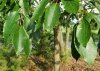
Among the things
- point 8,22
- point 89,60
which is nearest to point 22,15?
point 8,22

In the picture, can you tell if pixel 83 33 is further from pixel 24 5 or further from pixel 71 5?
pixel 24 5

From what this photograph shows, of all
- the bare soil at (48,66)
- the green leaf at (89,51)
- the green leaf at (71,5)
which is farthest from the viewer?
the bare soil at (48,66)

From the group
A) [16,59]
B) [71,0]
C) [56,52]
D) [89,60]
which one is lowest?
[16,59]

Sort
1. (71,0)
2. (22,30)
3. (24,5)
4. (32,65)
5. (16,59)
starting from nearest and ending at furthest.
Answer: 1. (71,0)
2. (22,30)
3. (24,5)
4. (16,59)
5. (32,65)

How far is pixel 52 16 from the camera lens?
1025mm

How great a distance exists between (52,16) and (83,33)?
0.11 metres

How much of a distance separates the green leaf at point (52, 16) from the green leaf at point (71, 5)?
0.05 m

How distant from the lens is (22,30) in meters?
1.12

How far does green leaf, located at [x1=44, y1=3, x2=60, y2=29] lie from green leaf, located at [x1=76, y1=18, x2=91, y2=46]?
0.09 metres

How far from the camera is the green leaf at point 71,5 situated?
98 centimetres

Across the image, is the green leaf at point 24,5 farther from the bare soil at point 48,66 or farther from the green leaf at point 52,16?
the bare soil at point 48,66

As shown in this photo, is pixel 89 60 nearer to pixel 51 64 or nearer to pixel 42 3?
pixel 42 3

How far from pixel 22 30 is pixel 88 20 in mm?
232

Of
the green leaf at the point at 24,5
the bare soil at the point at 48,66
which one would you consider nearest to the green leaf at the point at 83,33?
the green leaf at the point at 24,5
